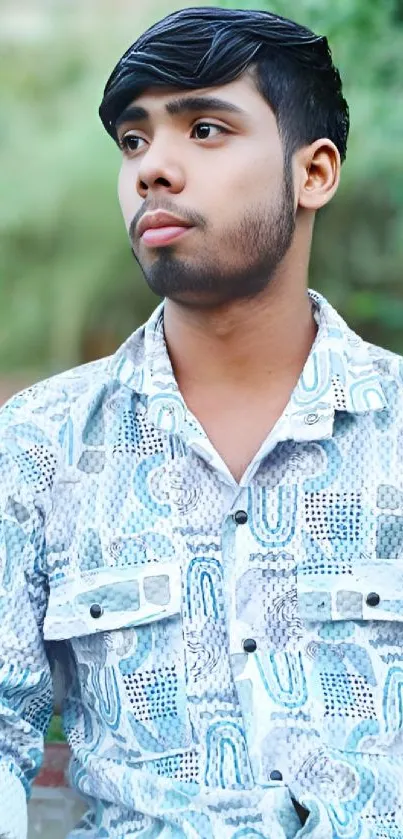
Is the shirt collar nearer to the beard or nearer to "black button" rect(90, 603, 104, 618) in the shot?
the beard

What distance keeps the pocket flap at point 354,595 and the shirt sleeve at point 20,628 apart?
41 cm

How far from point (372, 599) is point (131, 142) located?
78cm

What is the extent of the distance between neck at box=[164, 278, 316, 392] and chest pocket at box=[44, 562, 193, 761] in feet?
1.09

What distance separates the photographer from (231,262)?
207cm

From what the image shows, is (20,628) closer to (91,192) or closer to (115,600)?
(115,600)

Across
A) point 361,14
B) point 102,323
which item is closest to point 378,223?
point 361,14

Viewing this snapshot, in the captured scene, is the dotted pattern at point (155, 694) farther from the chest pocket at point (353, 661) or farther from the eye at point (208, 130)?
the eye at point (208, 130)

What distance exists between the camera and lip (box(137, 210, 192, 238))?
204cm

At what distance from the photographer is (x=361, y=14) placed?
346 centimetres

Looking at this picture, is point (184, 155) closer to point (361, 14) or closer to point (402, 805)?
point (402, 805)

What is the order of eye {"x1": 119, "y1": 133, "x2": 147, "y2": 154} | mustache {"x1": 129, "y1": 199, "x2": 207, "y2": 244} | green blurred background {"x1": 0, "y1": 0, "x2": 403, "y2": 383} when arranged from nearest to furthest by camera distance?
mustache {"x1": 129, "y1": 199, "x2": 207, "y2": 244} → eye {"x1": 119, "y1": 133, "x2": 147, "y2": 154} → green blurred background {"x1": 0, "y1": 0, "x2": 403, "y2": 383}

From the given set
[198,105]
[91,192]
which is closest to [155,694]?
[198,105]

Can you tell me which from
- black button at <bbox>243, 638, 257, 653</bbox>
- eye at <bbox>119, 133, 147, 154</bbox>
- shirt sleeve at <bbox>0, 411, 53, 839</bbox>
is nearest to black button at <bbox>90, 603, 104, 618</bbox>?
shirt sleeve at <bbox>0, 411, 53, 839</bbox>

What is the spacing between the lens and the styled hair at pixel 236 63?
2045 millimetres
